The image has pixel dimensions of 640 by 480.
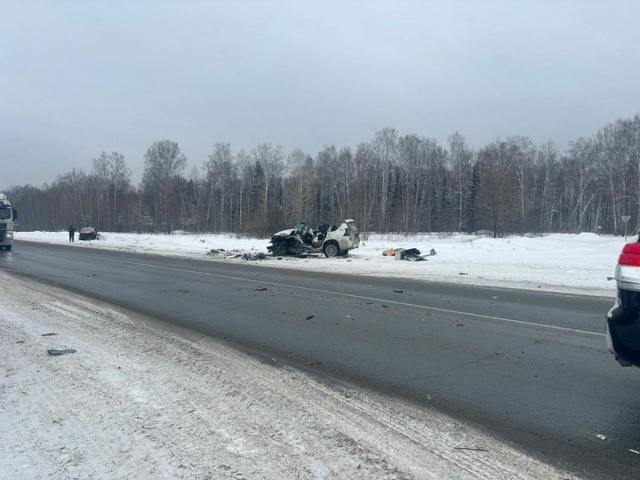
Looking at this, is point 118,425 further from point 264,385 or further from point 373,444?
point 373,444

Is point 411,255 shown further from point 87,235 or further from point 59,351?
point 87,235

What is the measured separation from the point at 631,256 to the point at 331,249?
22.3 m

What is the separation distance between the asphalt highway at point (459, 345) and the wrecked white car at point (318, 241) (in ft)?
36.8

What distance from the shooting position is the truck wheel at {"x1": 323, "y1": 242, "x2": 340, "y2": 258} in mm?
26125

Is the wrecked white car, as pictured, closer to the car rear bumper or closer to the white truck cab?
the white truck cab

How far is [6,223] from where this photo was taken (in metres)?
31.0

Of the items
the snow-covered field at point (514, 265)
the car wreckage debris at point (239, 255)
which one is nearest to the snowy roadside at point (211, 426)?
the snow-covered field at point (514, 265)

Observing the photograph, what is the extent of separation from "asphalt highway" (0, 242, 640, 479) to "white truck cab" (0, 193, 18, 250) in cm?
1972

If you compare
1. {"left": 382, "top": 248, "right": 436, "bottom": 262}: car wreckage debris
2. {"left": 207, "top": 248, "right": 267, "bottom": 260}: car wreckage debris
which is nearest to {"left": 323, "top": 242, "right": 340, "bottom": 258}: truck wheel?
{"left": 382, "top": 248, "right": 436, "bottom": 262}: car wreckage debris

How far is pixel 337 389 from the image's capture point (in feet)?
17.5

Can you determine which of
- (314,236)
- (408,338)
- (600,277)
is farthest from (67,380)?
(314,236)

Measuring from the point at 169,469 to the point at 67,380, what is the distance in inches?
103

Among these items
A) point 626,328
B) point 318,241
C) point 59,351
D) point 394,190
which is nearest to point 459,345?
point 626,328

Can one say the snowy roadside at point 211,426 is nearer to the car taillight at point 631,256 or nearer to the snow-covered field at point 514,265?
the car taillight at point 631,256
